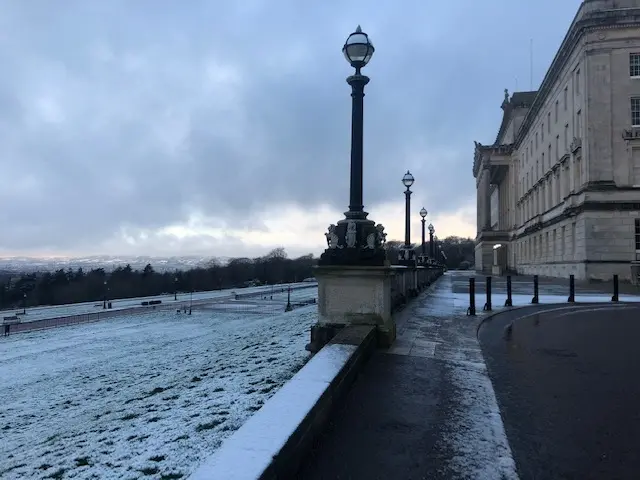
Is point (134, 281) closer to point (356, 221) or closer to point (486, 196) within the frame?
point (486, 196)

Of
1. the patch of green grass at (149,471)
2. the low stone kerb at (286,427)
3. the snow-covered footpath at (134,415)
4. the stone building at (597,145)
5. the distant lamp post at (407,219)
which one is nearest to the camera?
the low stone kerb at (286,427)

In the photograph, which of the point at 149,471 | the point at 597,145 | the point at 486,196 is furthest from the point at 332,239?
the point at 486,196

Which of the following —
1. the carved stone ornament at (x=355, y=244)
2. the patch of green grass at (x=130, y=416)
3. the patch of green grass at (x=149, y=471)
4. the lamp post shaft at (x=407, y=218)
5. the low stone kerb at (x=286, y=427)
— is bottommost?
the patch of green grass at (x=130, y=416)

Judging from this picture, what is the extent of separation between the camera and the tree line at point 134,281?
4328 inches

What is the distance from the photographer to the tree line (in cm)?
10994

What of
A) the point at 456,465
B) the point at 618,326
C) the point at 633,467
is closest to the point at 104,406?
the point at 456,465

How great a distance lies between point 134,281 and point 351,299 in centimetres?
13185

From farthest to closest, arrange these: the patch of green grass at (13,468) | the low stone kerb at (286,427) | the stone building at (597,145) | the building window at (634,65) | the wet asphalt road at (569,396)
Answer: the building window at (634,65), the stone building at (597,145), the patch of green grass at (13,468), the wet asphalt road at (569,396), the low stone kerb at (286,427)

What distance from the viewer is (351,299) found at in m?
6.96

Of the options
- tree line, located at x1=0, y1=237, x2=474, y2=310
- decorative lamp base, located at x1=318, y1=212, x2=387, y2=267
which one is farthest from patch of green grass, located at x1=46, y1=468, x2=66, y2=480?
tree line, located at x1=0, y1=237, x2=474, y2=310

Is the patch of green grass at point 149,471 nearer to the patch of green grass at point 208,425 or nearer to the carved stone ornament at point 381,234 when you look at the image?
the patch of green grass at point 208,425

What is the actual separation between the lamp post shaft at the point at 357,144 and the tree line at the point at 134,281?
75.9 metres

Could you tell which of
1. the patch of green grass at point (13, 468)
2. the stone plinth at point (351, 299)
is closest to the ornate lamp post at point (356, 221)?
the stone plinth at point (351, 299)

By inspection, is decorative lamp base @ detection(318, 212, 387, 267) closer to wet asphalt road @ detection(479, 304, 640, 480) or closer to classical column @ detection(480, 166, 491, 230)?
wet asphalt road @ detection(479, 304, 640, 480)
